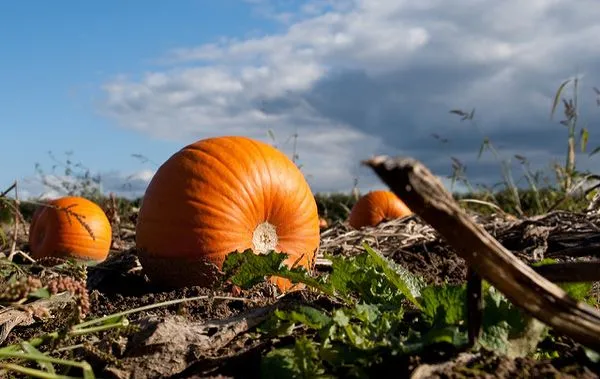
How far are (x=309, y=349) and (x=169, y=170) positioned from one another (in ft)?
8.38

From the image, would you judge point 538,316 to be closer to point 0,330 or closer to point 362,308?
point 362,308

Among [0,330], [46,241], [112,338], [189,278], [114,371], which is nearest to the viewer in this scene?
[114,371]

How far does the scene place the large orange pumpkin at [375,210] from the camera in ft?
28.7

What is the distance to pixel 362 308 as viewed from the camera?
2.00m

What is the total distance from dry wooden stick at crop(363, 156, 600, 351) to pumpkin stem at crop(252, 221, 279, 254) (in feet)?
8.56

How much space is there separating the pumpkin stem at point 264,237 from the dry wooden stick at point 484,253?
2610 millimetres

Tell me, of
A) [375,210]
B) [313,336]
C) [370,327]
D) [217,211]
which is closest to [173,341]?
[313,336]

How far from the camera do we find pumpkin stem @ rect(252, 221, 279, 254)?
4148 millimetres

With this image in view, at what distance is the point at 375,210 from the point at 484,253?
7214mm

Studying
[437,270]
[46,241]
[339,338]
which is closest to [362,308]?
[339,338]

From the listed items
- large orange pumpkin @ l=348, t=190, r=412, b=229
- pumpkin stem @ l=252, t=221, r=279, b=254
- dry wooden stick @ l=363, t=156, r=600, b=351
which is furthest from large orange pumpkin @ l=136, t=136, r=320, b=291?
large orange pumpkin @ l=348, t=190, r=412, b=229

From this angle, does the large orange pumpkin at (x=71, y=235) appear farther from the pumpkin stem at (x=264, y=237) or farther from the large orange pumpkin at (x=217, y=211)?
the pumpkin stem at (x=264, y=237)

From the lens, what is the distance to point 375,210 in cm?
877

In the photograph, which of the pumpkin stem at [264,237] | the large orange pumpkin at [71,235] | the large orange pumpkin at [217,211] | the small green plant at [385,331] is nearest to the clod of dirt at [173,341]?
the small green plant at [385,331]
